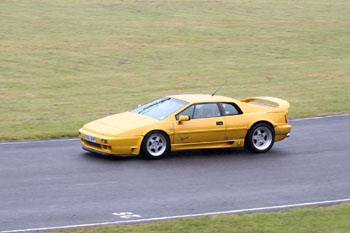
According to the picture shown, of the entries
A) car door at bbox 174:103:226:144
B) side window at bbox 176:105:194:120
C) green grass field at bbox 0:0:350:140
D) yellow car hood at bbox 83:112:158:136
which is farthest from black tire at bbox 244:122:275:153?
green grass field at bbox 0:0:350:140

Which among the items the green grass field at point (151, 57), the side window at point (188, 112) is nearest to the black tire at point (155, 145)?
the side window at point (188, 112)

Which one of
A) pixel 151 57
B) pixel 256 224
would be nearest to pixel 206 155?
pixel 256 224

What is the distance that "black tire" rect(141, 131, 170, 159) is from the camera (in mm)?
14242

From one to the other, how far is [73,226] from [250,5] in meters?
50.0

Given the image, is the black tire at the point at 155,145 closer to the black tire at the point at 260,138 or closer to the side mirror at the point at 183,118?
the side mirror at the point at 183,118

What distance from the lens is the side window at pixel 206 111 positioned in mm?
14946

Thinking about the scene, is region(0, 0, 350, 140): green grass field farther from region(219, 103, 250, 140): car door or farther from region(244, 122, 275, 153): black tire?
region(244, 122, 275, 153): black tire

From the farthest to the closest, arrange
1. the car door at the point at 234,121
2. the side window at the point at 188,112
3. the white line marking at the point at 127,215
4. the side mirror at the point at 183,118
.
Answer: the car door at the point at 234,121
the side window at the point at 188,112
the side mirror at the point at 183,118
the white line marking at the point at 127,215

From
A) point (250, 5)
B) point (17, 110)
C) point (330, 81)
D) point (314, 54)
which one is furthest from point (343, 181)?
point (250, 5)

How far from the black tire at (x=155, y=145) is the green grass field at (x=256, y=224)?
4.38 metres

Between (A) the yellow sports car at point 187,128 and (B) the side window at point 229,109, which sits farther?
(B) the side window at point 229,109

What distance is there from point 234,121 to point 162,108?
164 centimetres

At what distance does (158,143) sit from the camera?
14.4 meters

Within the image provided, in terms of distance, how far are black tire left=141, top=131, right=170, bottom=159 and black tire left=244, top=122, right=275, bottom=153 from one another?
78.2 inches
